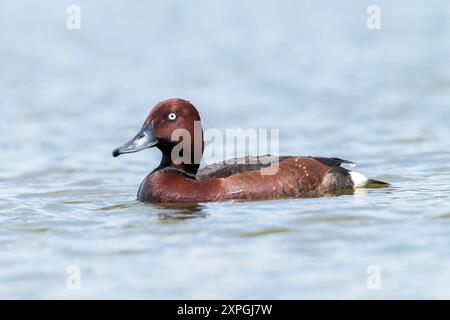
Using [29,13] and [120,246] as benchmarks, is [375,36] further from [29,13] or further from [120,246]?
[120,246]

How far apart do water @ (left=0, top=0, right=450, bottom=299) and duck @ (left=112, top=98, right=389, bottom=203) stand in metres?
0.21

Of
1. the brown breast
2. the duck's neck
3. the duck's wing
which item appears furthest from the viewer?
the duck's neck

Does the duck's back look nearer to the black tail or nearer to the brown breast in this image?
the brown breast

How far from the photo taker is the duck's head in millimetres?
11383

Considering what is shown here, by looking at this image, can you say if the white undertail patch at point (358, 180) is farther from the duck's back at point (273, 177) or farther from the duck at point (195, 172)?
the duck at point (195, 172)

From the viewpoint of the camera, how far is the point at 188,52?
87.2 ft

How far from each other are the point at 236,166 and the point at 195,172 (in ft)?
1.65

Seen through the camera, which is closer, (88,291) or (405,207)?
(88,291)

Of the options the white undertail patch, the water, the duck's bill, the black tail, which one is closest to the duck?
the duck's bill

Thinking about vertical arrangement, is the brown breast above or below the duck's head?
below

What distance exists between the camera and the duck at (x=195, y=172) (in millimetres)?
11203

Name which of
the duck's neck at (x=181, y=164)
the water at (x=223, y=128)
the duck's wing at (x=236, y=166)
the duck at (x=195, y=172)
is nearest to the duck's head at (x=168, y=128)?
the duck at (x=195, y=172)

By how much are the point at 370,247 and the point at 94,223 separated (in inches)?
118


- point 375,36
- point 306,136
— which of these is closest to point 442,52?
point 375,36
